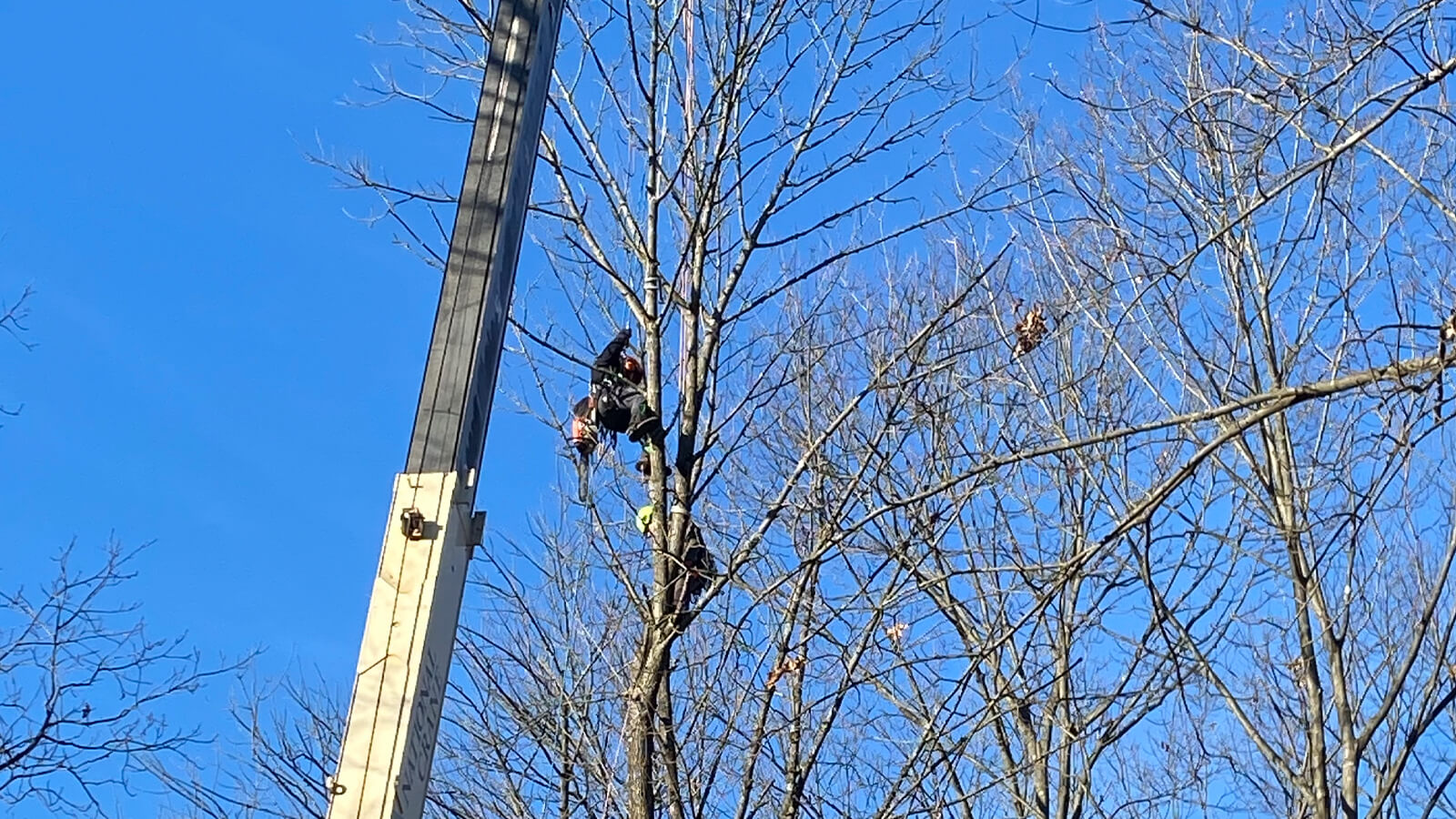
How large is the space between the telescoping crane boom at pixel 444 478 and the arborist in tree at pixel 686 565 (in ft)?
11.9

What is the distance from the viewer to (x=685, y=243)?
8.28 metres

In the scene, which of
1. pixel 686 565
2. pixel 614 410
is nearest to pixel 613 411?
pixel 614 410

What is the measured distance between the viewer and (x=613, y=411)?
7.72 metres

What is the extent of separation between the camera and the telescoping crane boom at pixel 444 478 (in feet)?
9.09

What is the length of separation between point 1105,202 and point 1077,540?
1903 millimetres

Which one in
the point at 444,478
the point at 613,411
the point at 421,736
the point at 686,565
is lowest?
the point at 421,736

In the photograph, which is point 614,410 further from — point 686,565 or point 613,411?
point 686,565

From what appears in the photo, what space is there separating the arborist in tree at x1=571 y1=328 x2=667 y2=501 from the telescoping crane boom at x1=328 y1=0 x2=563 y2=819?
417cm

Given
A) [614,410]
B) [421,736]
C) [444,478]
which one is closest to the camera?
[421,736]

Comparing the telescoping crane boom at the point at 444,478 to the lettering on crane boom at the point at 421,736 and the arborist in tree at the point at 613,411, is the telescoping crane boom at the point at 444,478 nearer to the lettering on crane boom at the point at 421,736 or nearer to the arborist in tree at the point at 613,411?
the lettering on crane boom at the point at 421,736

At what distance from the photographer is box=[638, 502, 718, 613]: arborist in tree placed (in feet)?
23.7

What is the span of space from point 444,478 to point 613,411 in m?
4.72

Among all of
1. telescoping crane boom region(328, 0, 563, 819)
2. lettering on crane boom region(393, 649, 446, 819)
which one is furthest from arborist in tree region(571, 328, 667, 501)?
lettering on crane boom region(393, 649, 446, 819)

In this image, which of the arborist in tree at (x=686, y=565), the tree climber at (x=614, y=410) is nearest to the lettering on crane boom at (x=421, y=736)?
the arborist in tree at (x=686, y=565)
